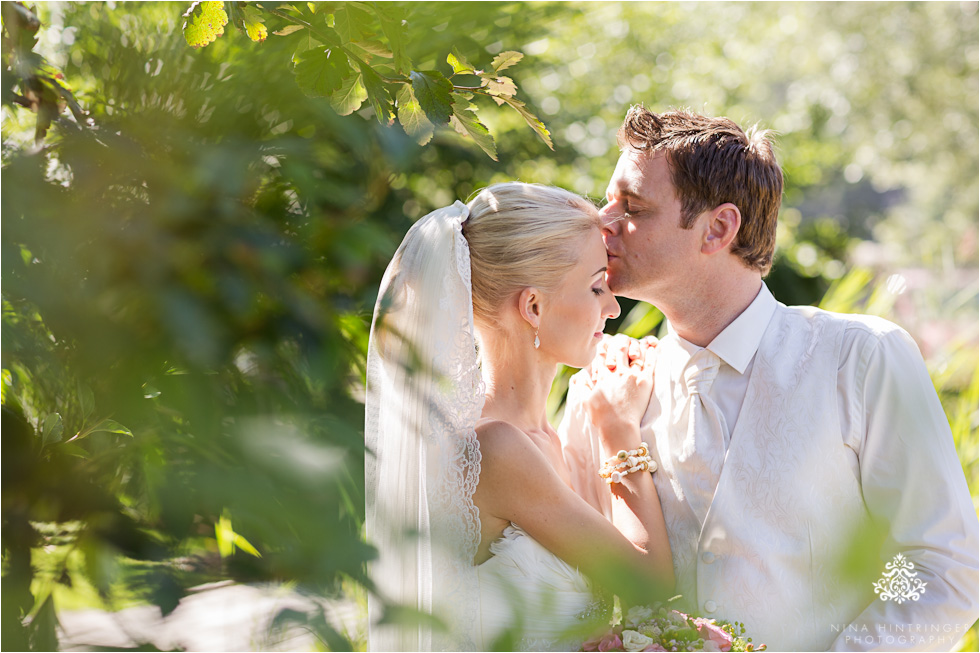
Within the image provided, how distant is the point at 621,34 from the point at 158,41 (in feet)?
28.2

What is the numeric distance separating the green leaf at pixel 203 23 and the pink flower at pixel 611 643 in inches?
51.7

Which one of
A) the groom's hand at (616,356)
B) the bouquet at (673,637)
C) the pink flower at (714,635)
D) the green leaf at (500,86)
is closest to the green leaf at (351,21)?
the green leaf at (500,86)

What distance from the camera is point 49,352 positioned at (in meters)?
0.53

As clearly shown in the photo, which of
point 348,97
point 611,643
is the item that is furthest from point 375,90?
point 611,643

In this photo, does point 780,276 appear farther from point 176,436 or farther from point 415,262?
point 176,436

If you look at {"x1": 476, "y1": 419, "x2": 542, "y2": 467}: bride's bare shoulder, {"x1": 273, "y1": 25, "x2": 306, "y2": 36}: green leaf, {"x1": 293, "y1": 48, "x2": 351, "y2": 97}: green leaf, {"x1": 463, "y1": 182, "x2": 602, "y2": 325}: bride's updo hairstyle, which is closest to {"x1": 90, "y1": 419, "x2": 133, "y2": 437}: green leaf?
{"x1": 293, "y1": 48, "x2": 351, "y2": 97}: green leaf

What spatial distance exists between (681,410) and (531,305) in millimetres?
634

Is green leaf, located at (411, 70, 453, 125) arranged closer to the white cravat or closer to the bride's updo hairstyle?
the bride's updo hairstyle

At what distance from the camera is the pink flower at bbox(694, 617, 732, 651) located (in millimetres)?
1748

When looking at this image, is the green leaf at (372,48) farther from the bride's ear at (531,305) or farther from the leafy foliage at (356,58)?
the bride's ear at (531,305)

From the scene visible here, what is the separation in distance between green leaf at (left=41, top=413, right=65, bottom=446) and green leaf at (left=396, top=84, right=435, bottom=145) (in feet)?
1.75

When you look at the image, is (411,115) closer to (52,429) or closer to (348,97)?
(348,97)

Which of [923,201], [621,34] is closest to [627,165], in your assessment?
[621,34]

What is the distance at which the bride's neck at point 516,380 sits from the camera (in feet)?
8.32
